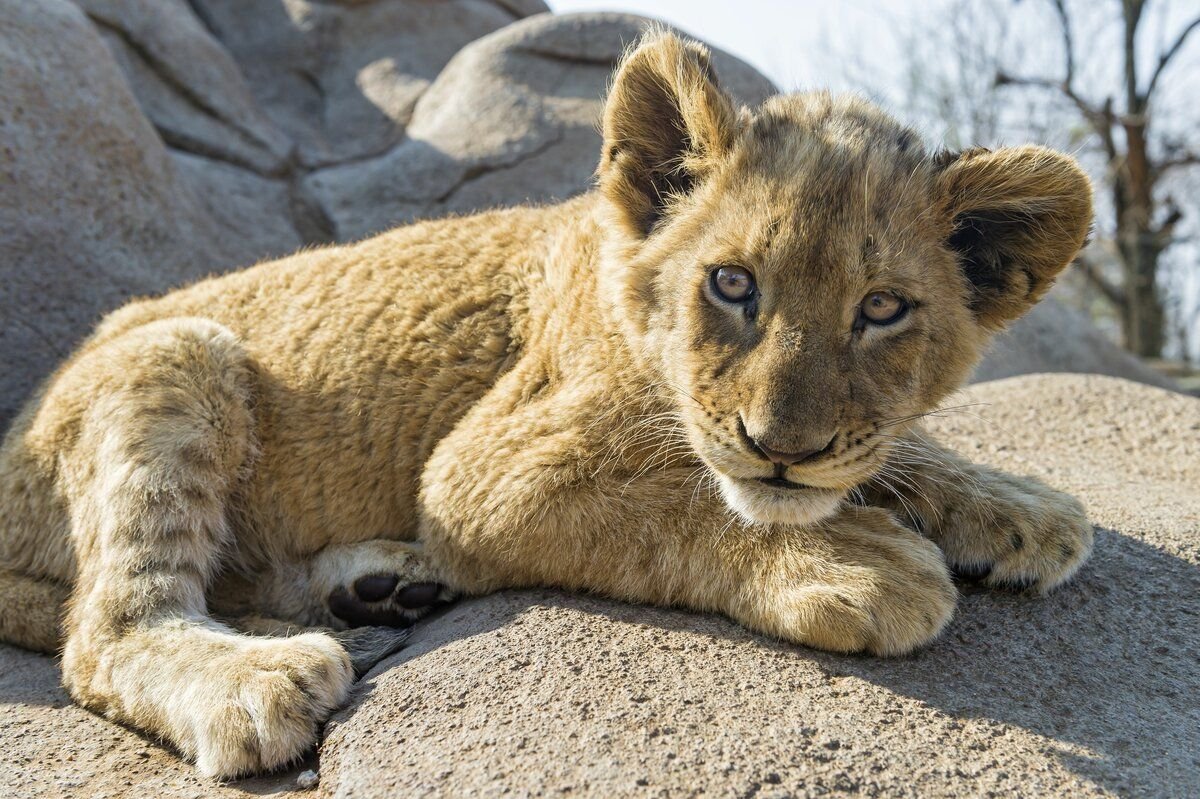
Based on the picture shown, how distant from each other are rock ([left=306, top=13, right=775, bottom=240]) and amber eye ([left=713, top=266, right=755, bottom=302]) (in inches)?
224

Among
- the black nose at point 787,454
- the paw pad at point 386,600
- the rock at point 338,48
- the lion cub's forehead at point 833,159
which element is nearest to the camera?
the black nose at point 787,454

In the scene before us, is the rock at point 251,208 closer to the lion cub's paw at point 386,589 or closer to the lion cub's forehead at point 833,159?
the lion cub's paw at point 386,589

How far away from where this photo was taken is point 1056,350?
368 inches

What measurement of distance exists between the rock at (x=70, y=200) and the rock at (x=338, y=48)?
3829 millimetres

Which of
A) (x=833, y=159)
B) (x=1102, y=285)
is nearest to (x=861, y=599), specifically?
(x=833, y=159)

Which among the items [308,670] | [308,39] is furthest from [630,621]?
[308,39]

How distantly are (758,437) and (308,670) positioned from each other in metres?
1.73

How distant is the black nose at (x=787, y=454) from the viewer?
312 cm

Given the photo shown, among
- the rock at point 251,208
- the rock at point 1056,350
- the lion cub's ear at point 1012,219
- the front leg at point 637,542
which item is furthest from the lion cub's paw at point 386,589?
the rock at point 1056,350

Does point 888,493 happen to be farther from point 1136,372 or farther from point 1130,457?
point 1136,372

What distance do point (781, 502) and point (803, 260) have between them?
2.62 ft

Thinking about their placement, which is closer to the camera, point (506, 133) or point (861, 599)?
point (861, 599)

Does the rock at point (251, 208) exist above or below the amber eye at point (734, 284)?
below

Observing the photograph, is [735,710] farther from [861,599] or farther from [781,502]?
[781,502]
